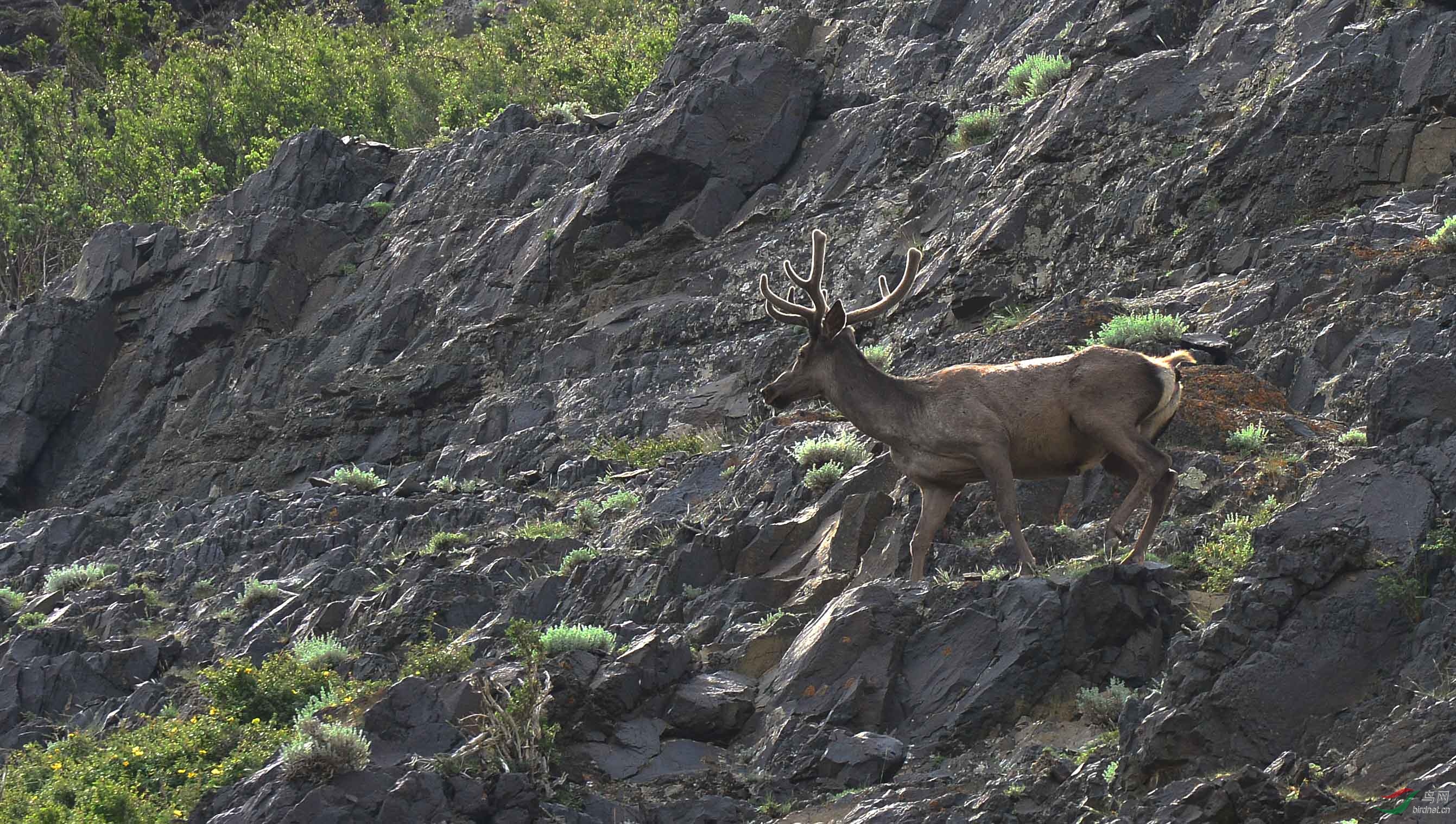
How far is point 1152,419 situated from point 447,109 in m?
38.4

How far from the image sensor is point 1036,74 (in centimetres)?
2488

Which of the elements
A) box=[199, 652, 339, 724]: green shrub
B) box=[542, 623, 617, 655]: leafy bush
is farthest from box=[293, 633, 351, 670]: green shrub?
box=[542, 623, 617, 655]: leafy bush

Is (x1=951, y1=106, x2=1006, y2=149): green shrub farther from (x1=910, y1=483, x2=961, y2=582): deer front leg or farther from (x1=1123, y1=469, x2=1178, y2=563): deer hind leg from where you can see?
(x1=1123, y1=469, x2=1178, y2=563): deer hind leg

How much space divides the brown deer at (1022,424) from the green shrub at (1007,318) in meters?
5.71

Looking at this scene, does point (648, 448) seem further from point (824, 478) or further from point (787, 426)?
point (824, 478)

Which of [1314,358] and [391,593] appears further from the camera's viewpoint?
[391,593]

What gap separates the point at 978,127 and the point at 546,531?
10.2 metres

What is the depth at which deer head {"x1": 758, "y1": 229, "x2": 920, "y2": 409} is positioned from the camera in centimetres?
1378

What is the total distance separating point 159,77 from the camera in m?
61.6

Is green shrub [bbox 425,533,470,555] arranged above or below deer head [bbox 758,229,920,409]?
below

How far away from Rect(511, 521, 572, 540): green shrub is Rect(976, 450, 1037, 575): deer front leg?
7652mm

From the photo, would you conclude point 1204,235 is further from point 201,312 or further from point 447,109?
point 447,109

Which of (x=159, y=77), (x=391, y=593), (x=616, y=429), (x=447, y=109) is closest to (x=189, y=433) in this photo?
(x=616, y=429)

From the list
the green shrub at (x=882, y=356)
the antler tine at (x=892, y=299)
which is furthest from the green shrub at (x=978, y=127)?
the antler tine at (x=892, y=299)
